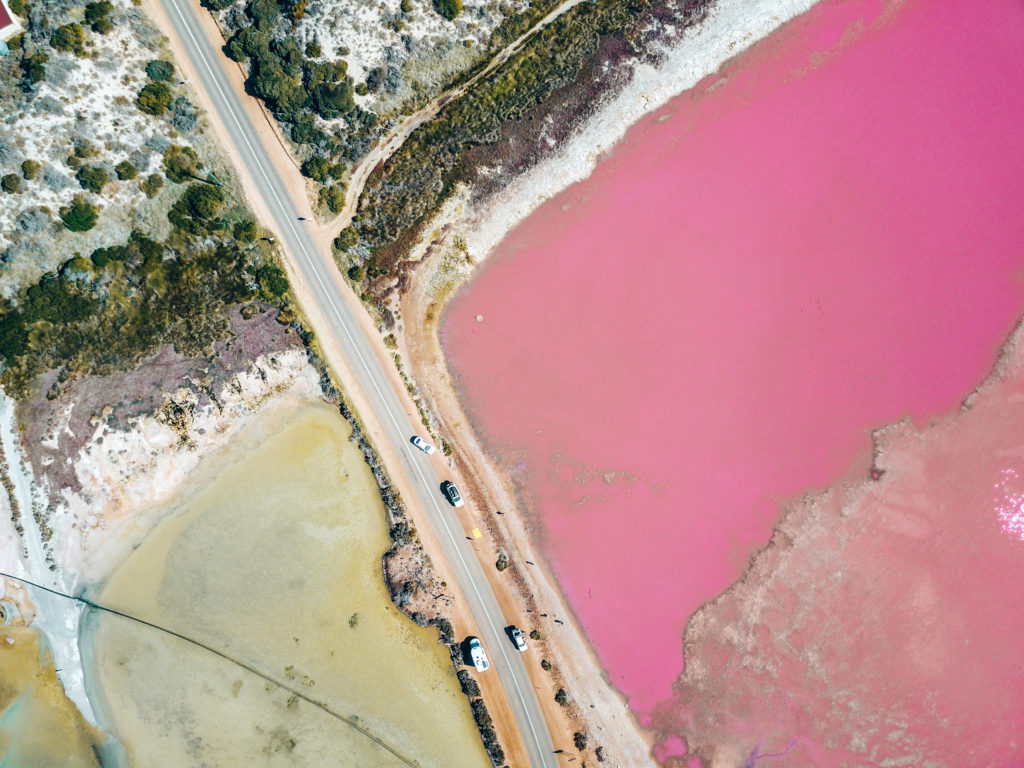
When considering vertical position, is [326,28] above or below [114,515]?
above

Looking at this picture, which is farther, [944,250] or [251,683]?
[944,250]

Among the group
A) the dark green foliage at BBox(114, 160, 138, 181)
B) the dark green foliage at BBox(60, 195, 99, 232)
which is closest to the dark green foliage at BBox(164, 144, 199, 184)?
the dark green foliage at BBox(114, 160, 138, 181)

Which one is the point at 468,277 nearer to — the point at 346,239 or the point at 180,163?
the point at 346,239

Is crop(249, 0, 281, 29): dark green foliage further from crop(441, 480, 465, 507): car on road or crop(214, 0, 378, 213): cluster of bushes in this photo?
crop(441, 480, 465, 507): car on road

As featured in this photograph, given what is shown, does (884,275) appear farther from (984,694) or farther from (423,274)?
(423,274)

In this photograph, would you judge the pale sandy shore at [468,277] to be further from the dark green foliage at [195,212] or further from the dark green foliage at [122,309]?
the dark green foliage at [195,212]

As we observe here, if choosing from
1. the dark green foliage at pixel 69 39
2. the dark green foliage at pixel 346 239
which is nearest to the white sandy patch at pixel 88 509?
the dark green foliage at pixel 346 239

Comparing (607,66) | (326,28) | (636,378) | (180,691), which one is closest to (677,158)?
(607,66)
